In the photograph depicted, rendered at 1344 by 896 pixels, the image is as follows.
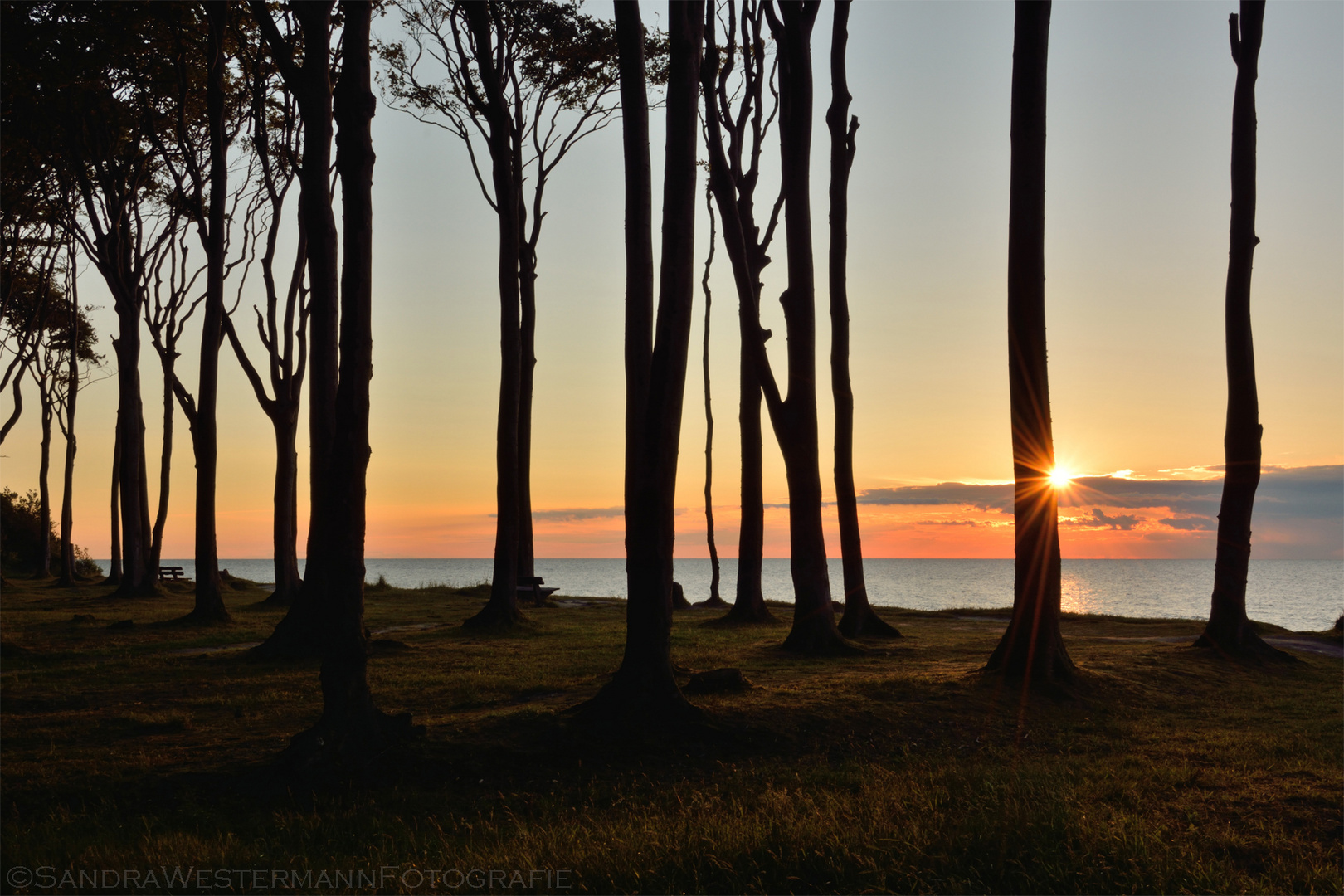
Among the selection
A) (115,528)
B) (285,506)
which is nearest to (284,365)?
(285,506)

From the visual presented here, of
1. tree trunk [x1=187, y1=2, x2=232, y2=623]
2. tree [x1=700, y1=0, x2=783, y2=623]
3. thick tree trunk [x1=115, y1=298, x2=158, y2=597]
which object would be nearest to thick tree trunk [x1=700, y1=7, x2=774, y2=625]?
tree [x1=700, y1=0, x2=783, y2=623]

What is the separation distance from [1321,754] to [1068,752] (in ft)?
6.89

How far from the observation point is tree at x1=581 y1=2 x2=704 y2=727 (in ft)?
27.3

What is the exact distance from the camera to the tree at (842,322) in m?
17.3

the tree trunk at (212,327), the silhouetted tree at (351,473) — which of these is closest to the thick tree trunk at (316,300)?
the silhouetted tree at (351,473)

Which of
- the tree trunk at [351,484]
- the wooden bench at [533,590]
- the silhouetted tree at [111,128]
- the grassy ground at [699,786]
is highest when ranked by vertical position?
the silhouetted tree at [111,128]

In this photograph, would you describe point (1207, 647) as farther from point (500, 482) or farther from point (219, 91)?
point (219, 91)

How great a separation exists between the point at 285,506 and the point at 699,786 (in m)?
19.4

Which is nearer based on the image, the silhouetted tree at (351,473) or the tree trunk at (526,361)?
the silhouetted tree at (351,473)

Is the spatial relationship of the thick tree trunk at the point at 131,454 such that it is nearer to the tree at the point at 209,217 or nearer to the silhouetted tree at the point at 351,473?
the tree at the point at 209,217

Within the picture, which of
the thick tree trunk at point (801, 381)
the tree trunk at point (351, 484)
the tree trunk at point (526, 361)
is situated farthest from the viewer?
the tree trunk at point (526, 361)

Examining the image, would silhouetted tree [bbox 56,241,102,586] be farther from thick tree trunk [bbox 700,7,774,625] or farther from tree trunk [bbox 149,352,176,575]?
thick tree trunk [bbox 700,7,774,625]

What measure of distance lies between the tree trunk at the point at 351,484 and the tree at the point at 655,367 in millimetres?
2056

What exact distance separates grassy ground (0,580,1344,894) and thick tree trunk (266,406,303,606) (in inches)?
404
